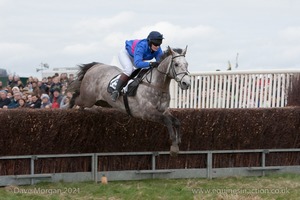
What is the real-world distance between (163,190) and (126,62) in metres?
2.16

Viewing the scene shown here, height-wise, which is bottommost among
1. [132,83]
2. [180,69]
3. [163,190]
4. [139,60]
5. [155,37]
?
[163,190]

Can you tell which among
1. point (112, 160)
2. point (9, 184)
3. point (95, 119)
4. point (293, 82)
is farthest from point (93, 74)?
point (293, 82)

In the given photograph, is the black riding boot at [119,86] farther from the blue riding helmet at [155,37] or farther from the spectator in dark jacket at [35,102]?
the spectator in dark jacket at [35,102]

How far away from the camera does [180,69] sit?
23.1 feet

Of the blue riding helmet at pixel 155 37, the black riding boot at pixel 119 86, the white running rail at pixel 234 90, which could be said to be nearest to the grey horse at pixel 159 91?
the black riding boot at pixel 119 86

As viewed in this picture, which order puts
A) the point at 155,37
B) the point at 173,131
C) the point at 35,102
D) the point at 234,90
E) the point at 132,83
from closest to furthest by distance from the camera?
the point at 173,131 < the point at 155,37 < the point at 132,83 < the point at 35,102 < the point at 234,90

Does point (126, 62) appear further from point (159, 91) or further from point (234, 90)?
point (234, 90)

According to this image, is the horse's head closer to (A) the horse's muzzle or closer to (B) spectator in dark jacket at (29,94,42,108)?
(A) the horse's muzzle

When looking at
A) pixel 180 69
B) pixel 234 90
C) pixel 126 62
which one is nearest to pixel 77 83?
pixel 126 62

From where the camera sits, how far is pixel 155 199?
706 cm

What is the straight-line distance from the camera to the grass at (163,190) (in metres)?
7.09

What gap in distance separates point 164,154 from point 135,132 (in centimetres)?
67

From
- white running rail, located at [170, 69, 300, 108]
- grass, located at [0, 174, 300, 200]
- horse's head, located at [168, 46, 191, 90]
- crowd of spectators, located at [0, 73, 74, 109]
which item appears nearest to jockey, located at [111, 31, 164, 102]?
horse's head, located at [168, 46, 191, 90]

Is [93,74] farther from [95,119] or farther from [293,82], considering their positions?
[293,82]
